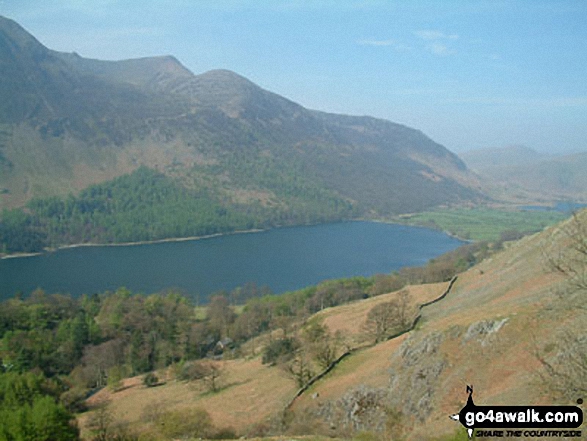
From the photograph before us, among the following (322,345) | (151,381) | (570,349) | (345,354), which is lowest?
(151,381)

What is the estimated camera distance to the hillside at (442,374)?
67.0ft

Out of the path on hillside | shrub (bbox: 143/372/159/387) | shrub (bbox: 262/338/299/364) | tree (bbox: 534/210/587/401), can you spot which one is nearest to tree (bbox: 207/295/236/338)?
shrub (bbox: 143/372/159/387)

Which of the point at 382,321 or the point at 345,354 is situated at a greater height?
the point at 382,321

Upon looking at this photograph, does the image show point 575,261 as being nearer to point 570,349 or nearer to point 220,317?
point 570,349

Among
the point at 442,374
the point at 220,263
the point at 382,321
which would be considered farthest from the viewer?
the point at 220,263

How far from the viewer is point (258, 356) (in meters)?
55.5

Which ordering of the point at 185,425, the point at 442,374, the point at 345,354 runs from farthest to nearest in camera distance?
the point at 345,354
the point at 185,425
the point at 442,374

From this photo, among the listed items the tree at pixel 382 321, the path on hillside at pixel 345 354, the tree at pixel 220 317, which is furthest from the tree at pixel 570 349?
the tree at pixel 220 317

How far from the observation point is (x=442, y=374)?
24750mm

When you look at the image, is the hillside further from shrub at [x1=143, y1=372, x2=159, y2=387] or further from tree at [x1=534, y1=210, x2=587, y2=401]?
shrub at [x1=143, y1=372, x2=159, y2=387]

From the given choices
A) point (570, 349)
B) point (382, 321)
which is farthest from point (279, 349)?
point (570, 349)

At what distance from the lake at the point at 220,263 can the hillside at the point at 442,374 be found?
64.7 meters

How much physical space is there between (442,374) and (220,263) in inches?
4330

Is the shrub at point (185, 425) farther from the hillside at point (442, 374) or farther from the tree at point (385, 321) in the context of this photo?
the tree at point (385, 321)
